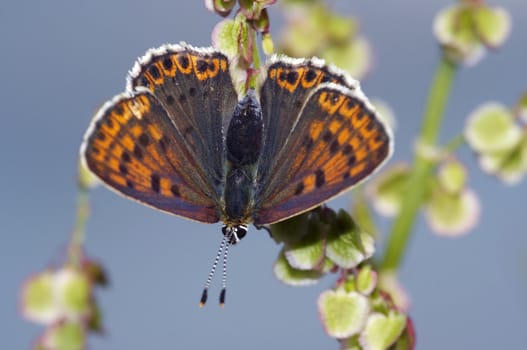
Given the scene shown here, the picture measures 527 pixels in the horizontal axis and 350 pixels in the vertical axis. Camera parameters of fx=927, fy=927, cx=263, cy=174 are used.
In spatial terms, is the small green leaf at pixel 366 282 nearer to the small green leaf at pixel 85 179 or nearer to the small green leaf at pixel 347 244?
the small green leaf at pixel 347 244

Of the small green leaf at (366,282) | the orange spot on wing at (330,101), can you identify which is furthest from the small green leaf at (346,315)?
the orange spot on wing at (330,101)

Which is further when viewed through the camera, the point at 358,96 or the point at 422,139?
the point at 422,139

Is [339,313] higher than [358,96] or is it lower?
lower

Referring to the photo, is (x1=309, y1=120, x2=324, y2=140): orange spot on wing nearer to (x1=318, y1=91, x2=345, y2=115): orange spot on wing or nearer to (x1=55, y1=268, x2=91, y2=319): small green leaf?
(x1=318, y1=91, x2=345, y2=115): orange spot on wing

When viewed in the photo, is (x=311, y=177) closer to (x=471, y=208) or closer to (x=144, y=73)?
(x=144, y=73)

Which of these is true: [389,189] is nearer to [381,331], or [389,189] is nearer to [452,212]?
[452,212]

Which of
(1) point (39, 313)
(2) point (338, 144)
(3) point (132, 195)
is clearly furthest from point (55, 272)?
(2) point (338, 144)
